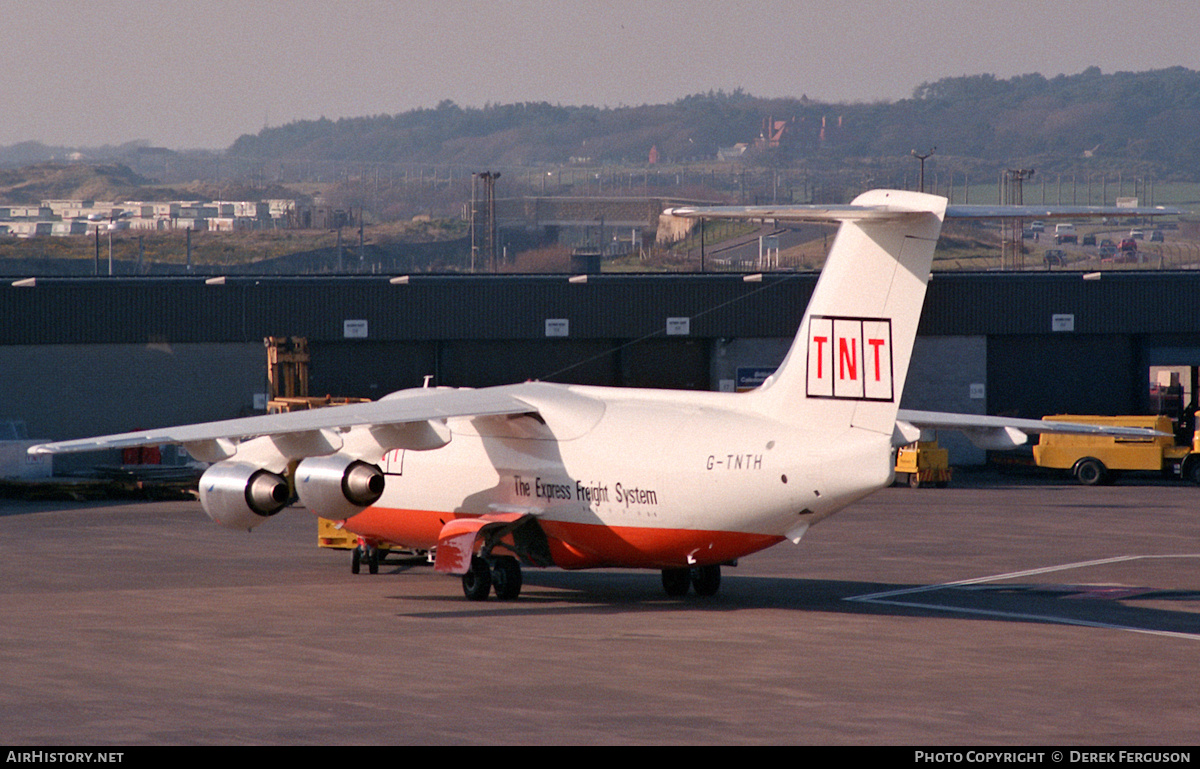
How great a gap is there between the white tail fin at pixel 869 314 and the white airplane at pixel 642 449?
2 cm

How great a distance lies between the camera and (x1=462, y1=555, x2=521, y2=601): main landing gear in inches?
1017

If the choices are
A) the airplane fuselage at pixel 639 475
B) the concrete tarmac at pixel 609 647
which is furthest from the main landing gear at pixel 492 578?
the airplane fuselage at pixel 639 475

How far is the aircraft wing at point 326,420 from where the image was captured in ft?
75.7

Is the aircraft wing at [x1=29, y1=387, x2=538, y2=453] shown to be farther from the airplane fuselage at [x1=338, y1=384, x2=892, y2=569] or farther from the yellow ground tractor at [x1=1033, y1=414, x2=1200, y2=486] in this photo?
the yellow ground tractor at [x1=1033, y1=414, x2=1200, y2=486]

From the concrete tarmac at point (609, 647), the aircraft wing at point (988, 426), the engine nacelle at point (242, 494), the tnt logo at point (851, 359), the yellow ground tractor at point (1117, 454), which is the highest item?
the tnt logo at point (851, 359)

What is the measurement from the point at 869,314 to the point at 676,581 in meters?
6.74

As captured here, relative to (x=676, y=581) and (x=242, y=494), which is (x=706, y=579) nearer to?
(x=676, y=581)

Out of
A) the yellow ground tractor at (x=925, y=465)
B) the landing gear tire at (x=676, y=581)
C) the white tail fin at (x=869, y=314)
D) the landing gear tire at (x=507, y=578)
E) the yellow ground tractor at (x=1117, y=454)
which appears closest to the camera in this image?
the white tail fin at (x=869, y=314)

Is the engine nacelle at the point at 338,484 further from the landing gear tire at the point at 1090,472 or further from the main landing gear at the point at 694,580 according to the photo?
the landing gear tire at the point at 1090,472

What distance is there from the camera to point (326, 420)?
2378 cm

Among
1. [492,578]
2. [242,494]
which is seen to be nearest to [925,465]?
[492,578]
